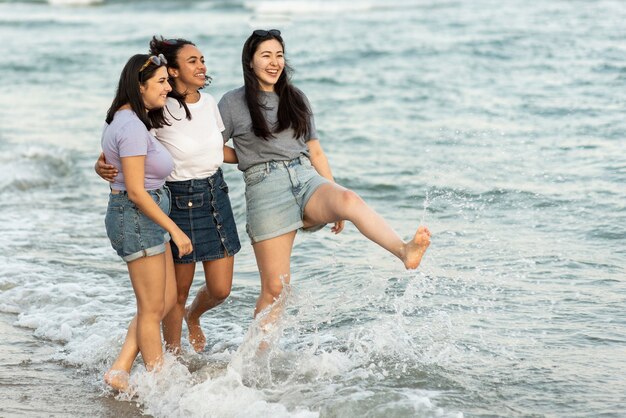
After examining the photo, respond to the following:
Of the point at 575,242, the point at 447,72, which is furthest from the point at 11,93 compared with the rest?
the point at 575,242

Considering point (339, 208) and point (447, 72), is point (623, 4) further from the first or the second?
point (339, 208)

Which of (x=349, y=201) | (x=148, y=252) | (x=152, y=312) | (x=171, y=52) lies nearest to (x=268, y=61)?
(x=171, y=52)

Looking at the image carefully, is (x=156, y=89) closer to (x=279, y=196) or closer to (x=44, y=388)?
(x=279, y=196)

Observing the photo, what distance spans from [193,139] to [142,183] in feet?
1.73

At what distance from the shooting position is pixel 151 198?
4855 millimetres

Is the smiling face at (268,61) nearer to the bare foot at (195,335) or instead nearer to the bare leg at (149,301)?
the bare leg at (149,301)

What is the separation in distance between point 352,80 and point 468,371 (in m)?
13.5

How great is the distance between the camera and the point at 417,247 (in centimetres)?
483

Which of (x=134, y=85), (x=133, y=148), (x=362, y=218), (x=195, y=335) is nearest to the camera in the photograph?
(x=133, y=148)

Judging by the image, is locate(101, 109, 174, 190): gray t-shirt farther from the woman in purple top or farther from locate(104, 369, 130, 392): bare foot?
locate(104, 369, 130, 392): bare foot

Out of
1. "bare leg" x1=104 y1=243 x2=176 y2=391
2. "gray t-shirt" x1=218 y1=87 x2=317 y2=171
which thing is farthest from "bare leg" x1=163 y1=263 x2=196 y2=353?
"gray t-shirt" x1=218 y1=87 x2=317 y2=171

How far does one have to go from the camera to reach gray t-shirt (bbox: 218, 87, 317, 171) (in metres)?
5.43

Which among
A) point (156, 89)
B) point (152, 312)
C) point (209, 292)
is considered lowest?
point (209, 292)

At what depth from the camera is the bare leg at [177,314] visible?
563cm
